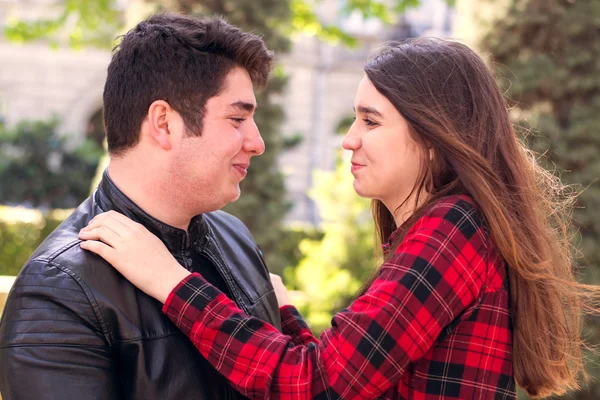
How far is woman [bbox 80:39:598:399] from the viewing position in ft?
6.26

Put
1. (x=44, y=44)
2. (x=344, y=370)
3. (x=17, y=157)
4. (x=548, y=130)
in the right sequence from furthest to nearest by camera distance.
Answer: (x=44, y=44)
(x=17, y=157)
(x=548, y=130)
(x=344, y=370)

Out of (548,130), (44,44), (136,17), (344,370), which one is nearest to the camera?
(344,370)

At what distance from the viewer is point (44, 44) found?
761 inches

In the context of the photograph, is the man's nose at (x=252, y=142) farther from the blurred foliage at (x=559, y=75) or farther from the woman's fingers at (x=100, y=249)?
the blurred foliage at (x=559, y=75)

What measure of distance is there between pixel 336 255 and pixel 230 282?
4.66 m

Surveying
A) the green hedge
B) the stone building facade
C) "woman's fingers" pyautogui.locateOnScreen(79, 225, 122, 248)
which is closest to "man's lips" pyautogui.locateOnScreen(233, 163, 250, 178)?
"woman's fingers" pyautogui.locateOnScreen(79, 225, 122, 248)

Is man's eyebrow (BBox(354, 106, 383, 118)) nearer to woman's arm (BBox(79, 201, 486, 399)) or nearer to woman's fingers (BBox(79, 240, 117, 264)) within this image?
woman's arm (BBox(79, 201, 486, 399))

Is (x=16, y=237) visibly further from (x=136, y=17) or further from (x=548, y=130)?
(x=548, y=130)

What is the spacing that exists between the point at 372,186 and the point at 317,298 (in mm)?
4601

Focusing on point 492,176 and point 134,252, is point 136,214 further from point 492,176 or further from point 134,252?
point 492,176

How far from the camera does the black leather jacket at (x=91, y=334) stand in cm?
179

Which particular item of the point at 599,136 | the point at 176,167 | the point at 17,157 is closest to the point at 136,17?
the point at 599,136

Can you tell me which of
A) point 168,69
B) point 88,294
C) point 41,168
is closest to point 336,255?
point 168,69

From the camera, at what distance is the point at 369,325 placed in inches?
74.5
